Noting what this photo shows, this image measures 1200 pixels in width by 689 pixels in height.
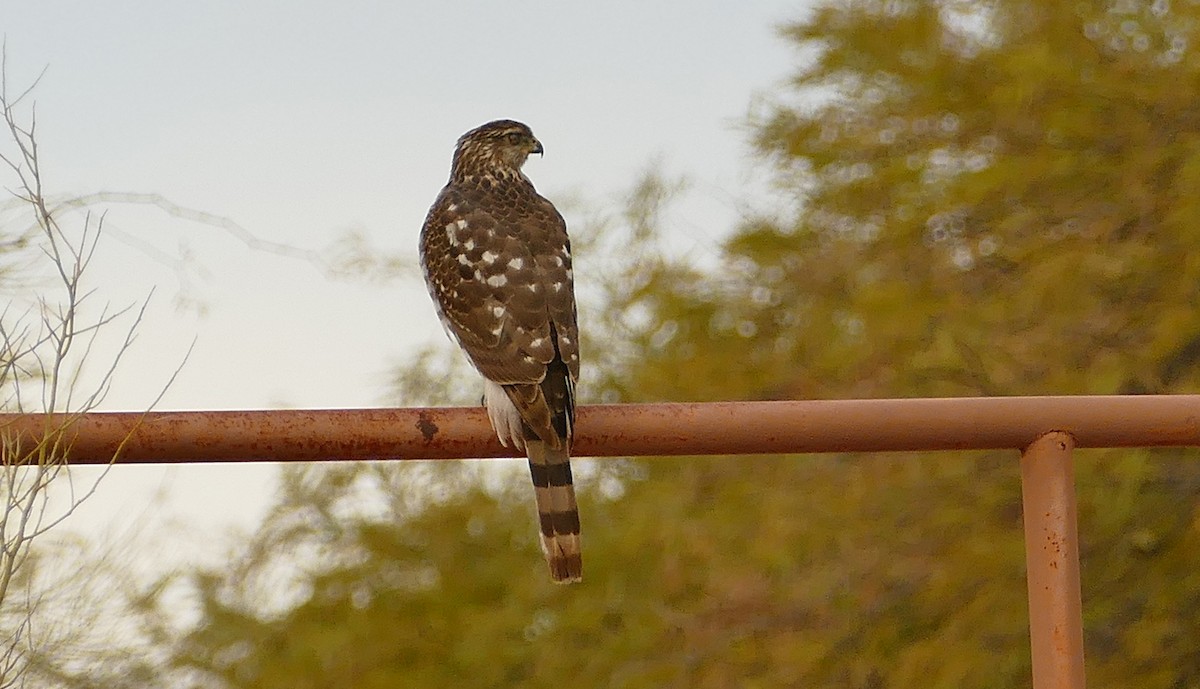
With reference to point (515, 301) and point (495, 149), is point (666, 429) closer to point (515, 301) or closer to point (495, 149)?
point (515, 301)

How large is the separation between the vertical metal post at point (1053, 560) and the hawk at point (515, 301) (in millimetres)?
736

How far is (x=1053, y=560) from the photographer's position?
2422mm

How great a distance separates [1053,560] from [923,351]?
534 centimetres

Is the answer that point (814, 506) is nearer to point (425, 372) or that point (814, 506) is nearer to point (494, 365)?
point (494, 365)

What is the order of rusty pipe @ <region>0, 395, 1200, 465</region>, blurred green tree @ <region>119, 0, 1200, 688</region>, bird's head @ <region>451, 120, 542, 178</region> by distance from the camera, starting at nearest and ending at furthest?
rusty pipe @ <region>0, 395, 1200, 465</region> → bird's head @ <region>451, 120, 542, 178</region> → blurred green tree @ <region>119, 0, 1200, 688</region>

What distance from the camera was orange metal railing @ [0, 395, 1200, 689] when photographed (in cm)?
231

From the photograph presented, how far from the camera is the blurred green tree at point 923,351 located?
734 centimetres

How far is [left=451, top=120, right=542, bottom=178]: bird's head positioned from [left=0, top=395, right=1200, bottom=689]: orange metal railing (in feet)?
7.13

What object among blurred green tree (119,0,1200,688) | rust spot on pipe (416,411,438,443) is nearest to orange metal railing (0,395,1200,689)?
rust spot on pipe (416,411,438,443)

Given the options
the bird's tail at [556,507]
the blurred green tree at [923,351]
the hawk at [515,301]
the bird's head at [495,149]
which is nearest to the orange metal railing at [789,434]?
the hawk at [515,301]

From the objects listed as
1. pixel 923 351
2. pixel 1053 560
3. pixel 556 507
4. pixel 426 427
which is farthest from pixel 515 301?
pixel 923 351

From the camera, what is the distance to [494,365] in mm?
3244

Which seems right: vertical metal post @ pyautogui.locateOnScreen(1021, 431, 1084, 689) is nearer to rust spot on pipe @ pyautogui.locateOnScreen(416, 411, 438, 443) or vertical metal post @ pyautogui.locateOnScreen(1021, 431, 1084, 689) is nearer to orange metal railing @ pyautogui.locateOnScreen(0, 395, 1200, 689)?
orange metal railing @ pyautogui.locateOnScreen(0, 395, 1200, 689)

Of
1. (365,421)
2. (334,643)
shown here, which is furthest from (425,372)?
(365,421)
